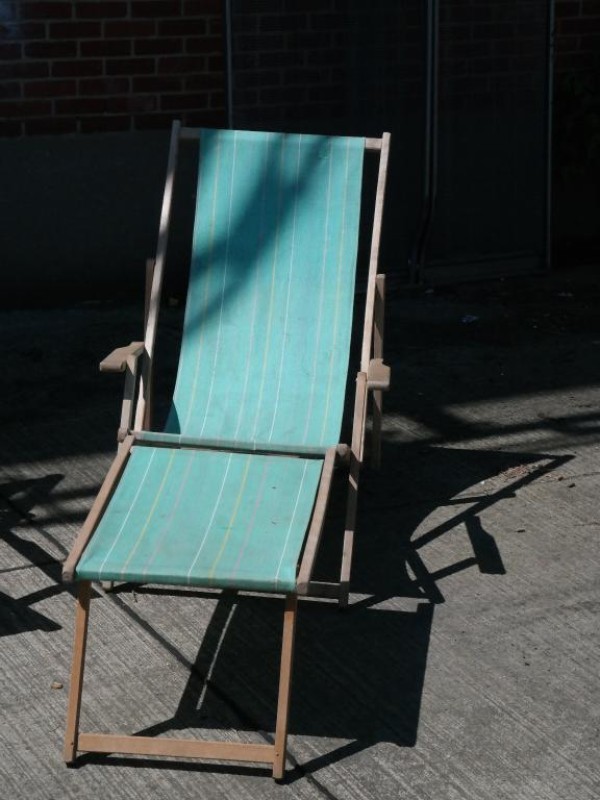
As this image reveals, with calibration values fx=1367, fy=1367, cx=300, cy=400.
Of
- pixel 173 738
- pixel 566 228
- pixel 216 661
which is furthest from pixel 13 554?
pixel 566 228

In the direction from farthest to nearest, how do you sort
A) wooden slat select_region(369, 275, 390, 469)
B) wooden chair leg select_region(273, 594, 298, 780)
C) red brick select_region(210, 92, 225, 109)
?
1. red brick select_region(210, 92, 225, 109)
2. wooden slat select_region(369, 275, 390, 469)
3. wooden chair leg select_region(273, 594, 298, 780)

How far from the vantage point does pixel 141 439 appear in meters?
4.42

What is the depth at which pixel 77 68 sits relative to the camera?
297 inches

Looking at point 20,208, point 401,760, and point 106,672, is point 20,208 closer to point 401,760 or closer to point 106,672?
point 106,672

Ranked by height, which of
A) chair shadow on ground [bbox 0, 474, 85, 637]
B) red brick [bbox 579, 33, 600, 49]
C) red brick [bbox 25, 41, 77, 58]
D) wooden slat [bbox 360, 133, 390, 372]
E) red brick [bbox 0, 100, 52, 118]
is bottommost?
chair shadow on ground [bbox 0, 474, 85, 637]

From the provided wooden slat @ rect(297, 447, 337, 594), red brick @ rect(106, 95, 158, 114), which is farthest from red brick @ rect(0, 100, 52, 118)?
wooden slat @ rect(297, 447, 337, 594)

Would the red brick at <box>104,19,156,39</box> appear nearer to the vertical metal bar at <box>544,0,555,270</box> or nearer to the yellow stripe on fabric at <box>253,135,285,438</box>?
the vertical metal bar at <box>544,0,555,270</box>

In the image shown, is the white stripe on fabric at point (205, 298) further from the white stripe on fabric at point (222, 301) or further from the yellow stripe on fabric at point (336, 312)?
the yellow stripe on fabric at point (336, 312)

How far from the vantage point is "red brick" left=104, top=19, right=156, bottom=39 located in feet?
24.8

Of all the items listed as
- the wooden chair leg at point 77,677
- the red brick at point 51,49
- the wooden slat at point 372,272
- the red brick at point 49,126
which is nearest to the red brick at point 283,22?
the red brick at point 51,49

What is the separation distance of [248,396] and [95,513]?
1082 mm

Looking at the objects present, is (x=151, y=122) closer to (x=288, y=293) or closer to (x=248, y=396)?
(x=288, y=293)

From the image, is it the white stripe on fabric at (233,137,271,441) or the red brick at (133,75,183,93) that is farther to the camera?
the red brick at (133,75,183,93)

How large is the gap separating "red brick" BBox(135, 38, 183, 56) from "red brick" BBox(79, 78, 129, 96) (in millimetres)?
188
